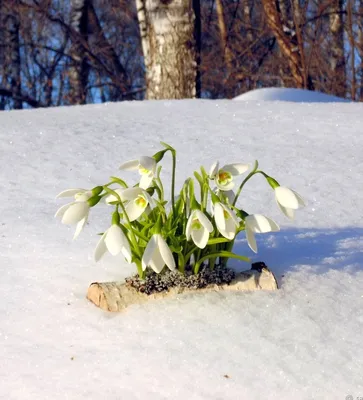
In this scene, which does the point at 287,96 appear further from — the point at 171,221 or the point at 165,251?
the point at 165,251

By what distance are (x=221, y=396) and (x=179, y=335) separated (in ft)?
0.72

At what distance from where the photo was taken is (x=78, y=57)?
9.95m

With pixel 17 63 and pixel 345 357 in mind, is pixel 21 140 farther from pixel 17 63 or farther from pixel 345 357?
pixel 17 63

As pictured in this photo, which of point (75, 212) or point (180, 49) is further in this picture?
point (180, 49)

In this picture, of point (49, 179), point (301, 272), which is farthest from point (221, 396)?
point (49, 179)

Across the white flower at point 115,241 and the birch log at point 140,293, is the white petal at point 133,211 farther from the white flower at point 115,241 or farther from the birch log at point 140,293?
the birch log at point 140,293

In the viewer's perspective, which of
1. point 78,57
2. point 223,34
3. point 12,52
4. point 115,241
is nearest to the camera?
point 115,241

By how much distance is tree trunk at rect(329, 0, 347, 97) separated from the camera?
29.3ft

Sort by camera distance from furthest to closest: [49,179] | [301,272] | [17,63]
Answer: [17,63], [49,179], [301,272]

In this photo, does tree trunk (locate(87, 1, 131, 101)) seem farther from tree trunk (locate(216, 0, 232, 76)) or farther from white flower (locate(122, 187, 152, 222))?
white flower (locate(122, 187, 152, 222))

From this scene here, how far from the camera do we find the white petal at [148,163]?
1644 mm

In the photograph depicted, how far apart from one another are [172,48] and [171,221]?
368 centimetres

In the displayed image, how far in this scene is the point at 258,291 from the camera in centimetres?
179

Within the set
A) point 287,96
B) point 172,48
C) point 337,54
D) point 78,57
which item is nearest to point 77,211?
point 287,96
